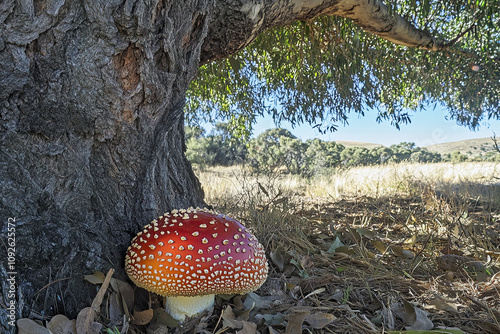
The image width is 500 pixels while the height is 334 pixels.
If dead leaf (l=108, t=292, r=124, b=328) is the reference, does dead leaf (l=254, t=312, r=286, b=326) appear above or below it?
below

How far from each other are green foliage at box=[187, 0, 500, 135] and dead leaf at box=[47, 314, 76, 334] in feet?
12.0

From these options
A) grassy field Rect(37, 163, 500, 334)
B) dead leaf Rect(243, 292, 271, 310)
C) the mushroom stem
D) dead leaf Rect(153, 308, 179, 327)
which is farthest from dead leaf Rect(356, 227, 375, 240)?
dead leaf Rect(153, 308, 179, 327)

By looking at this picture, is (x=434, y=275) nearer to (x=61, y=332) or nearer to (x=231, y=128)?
(x=61, y=332)

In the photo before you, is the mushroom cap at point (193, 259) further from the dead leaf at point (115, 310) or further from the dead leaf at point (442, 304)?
the dead leaf at point (442, 304)

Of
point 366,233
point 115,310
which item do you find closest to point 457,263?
point 366,233

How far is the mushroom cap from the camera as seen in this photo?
1.39 metres

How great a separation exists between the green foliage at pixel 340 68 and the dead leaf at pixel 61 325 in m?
3.64

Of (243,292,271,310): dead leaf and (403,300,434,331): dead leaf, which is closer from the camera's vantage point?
(403,300,434,331): dead leaf

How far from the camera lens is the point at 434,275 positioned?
2.13 meters

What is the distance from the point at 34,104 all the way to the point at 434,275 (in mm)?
2475

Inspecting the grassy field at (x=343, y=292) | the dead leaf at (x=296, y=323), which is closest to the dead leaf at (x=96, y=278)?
the grassy field at (x=343, y=292)

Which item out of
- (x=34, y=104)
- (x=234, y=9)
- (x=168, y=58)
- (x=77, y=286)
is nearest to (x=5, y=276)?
(x=77, y=286)

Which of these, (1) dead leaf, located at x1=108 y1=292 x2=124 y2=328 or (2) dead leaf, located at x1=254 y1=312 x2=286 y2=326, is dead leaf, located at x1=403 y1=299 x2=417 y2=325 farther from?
(1) dead leaf, located at x1=108 y1=292 x2=124 y2=328

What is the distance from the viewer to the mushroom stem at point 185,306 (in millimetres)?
1585
